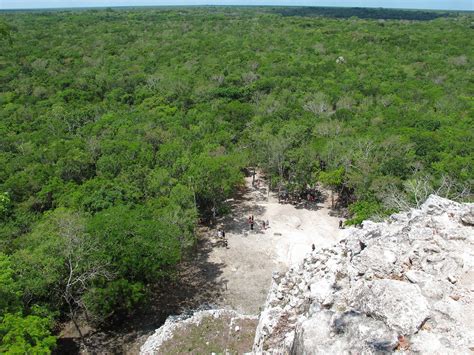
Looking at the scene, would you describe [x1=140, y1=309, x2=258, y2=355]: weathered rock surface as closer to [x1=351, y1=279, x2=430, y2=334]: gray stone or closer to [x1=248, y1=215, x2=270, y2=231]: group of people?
[x1=351, y1=279, x2=430, y2=334]: gray stone

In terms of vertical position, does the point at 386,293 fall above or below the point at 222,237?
above

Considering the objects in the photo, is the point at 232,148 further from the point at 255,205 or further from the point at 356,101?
the point at 356,101

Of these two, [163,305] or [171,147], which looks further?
[171,147]

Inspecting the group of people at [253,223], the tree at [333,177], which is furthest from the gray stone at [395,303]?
the tree at [333,177]

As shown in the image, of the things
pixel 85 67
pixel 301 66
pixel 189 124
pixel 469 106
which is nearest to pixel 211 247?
pixel 189 124

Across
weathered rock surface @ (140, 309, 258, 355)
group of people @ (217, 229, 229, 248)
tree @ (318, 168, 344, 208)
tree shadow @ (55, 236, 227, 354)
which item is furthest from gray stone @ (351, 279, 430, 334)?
tree @ (318, 168, 344, 208)

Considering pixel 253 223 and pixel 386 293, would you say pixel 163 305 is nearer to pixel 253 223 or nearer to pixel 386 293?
pixel 253 223

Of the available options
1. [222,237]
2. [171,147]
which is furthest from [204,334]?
[171,147]
